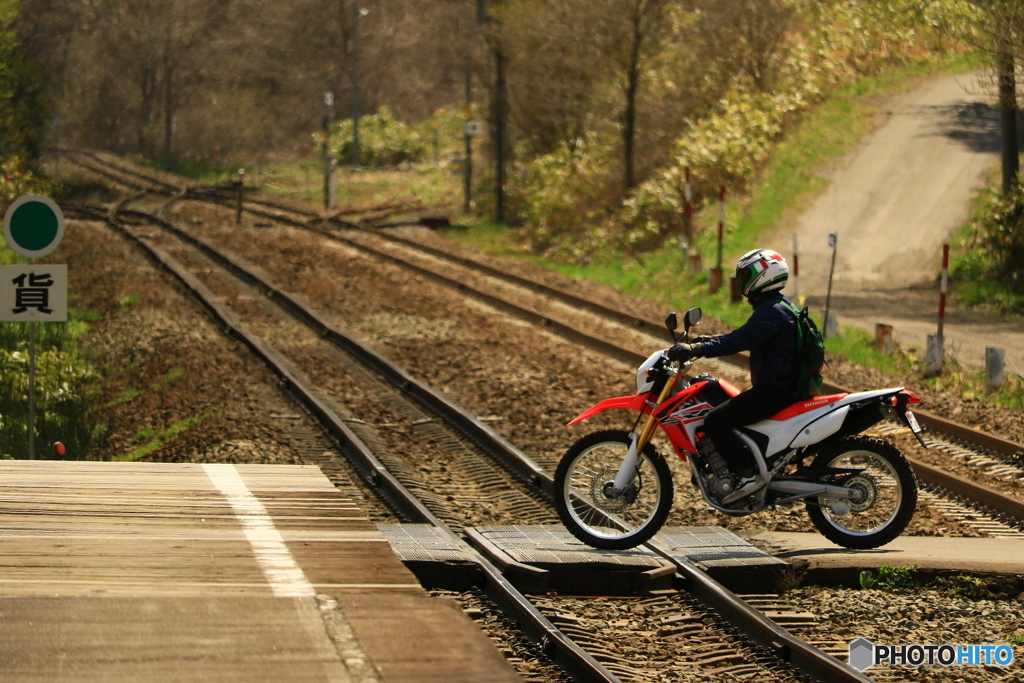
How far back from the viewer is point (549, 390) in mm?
12797

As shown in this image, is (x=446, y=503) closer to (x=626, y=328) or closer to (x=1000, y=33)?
(x=626, y=328)

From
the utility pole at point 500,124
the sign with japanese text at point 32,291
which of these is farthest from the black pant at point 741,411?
the utility pole at point 500,124

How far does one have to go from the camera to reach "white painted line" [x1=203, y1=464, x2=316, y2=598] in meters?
4.21

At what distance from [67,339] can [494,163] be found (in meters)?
21.4

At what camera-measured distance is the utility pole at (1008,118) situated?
18.3 metres

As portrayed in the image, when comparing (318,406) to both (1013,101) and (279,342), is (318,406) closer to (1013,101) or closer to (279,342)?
(279,342)

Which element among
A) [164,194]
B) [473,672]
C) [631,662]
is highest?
[164,194]

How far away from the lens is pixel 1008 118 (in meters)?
19.9

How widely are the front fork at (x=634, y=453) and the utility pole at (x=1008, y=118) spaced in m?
13.6

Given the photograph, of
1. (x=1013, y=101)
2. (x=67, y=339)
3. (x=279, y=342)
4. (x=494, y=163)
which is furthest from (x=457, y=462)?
(x=494, y=163)

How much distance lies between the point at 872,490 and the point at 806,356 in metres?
0.97

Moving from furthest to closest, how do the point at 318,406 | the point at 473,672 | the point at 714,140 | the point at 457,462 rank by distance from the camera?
the point at 714,140, the point at 318,406, the point at 457,462, the point at 473,672

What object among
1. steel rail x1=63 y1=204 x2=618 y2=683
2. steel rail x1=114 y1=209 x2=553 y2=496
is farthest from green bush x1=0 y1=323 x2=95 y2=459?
steel rail x1=114 y1=209 x2=553 y2=496

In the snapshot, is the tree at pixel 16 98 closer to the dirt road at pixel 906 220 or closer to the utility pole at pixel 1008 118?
the dirt road at pixel 906 220
